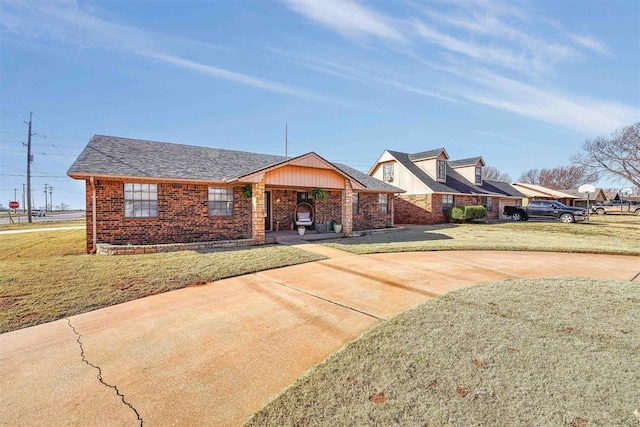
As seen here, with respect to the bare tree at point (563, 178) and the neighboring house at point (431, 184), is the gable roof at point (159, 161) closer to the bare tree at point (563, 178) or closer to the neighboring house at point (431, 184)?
the neighboring house at point (431, 184)

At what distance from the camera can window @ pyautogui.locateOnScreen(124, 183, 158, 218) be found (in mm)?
9750

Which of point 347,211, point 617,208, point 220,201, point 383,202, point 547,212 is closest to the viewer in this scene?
point 220,201

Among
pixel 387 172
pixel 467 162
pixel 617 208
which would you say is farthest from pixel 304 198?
pixel 617 208

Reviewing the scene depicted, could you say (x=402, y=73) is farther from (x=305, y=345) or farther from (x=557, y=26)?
(x=305, y=345)

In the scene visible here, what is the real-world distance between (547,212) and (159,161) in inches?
1032

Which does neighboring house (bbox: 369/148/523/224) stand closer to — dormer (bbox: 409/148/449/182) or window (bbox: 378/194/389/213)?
dormer (bbox: 409/148/449/182)

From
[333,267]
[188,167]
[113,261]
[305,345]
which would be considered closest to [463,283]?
[333,267]

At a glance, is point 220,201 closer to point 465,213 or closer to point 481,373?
point 481,373

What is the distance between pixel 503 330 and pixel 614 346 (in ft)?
3.22

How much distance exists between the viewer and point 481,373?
8.48 ft

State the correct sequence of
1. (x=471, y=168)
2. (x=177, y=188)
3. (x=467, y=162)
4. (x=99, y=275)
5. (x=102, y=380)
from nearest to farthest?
(x=102, y=380) < (x=99, y=275) < (x=177, y=188) < (x=471, y=168) < (x=467, y=162)

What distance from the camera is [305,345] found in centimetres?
335

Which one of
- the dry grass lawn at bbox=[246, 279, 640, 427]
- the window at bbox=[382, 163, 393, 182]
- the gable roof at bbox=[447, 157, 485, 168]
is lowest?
the dry grass lawn at bbox=[246, 279, 640, 427]

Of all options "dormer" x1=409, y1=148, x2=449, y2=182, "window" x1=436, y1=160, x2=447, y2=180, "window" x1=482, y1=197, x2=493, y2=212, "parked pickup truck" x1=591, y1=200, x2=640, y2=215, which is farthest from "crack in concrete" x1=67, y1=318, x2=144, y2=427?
"parked pickup truck" x1=591, y1=200, x2=640, y2=215
